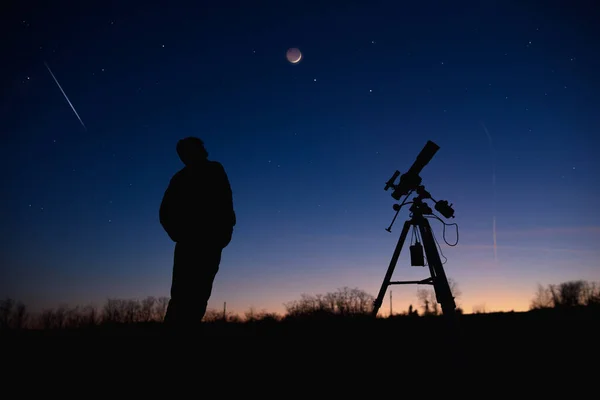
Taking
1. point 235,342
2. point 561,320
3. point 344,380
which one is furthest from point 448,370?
point 561,320

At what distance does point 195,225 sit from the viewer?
9.93ft

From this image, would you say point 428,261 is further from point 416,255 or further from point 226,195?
point 226,195

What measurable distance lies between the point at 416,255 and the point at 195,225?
3.91m

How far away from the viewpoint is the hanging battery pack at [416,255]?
18.1 feet

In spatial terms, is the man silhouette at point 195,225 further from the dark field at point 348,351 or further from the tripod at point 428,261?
the tripod at point 428,261

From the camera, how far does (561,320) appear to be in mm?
6352

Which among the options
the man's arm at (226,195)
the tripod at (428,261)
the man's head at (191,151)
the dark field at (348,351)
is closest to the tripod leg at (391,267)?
the tripod at (428,261)

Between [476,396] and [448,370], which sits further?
[448,370]

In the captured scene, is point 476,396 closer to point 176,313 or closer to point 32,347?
point 176,313

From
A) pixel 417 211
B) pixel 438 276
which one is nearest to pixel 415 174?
pixel 417 211

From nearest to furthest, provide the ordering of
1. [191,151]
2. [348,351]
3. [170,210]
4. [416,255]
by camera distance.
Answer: [170,210] < [191,151] < [348,351] < [416,255]

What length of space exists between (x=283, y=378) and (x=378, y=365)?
3.89ft

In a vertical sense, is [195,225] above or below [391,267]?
above

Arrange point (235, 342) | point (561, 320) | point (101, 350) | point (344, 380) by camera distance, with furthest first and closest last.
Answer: point (561, 320) < point (235, 342) < point (101, 350) < point (344, 380)
